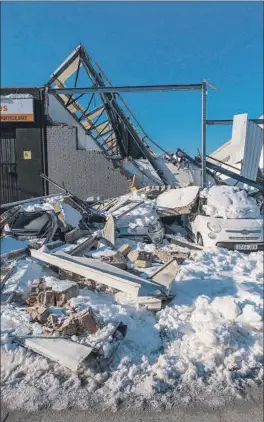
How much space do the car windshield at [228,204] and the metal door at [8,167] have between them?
7.76 metres

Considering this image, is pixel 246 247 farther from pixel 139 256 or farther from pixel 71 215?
pixel 71 215

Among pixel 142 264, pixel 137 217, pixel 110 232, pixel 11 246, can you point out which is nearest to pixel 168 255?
pixel 142 264

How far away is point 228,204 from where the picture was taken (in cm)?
822

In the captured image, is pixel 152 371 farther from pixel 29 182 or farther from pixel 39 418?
pixel 29 182

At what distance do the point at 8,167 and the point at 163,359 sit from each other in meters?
11.4

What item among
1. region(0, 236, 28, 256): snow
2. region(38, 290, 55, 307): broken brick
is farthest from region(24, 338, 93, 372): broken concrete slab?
region(0, 236, 28, 256): snow

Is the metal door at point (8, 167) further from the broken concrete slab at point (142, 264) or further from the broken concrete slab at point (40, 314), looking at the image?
the broken concrete slab at point (40, 314)

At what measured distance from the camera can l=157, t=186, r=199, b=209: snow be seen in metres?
9.09

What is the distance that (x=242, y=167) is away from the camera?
434 inches

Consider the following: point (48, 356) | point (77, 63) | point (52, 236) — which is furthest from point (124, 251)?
point (77, 63)

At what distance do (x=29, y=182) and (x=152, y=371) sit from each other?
11.1 meters

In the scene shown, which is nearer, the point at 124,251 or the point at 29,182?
the point at 124,251

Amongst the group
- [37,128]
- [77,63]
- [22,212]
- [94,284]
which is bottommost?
[94,284]

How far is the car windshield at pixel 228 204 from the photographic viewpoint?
26.3ft
